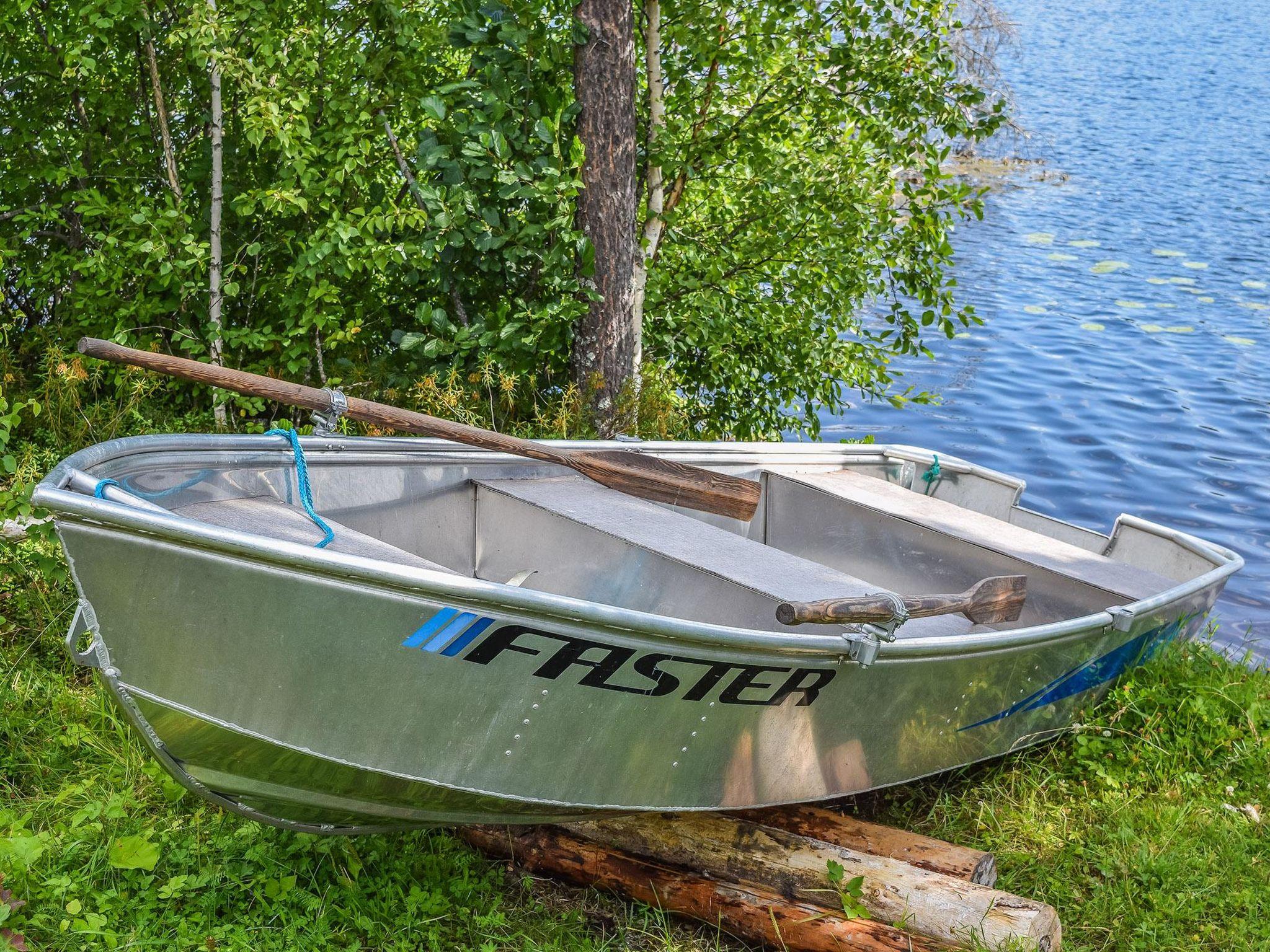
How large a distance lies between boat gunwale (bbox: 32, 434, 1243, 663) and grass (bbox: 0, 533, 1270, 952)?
621 mm

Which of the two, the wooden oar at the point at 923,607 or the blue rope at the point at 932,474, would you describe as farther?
the blue rope at the point at 932,474

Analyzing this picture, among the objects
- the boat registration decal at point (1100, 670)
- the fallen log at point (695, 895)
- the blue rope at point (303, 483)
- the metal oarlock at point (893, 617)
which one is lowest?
the fallen log at point (695, 895)

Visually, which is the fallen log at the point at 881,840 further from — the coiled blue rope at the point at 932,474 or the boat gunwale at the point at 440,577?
the coiled blue rope at the point at 932,474

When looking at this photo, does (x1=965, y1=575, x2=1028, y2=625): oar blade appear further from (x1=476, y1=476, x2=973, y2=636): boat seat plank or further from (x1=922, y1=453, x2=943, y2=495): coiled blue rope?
(x1=922, y1=453, x2=943, y2=495): coiled blue rope

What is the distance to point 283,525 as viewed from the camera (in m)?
3.16

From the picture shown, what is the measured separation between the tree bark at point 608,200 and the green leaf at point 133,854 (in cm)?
333

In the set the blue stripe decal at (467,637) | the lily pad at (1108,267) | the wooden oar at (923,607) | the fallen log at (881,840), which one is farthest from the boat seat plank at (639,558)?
the lily pad at (1108,267)

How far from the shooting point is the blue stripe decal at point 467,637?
265cm

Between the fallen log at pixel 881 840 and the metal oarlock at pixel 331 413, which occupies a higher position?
the metal oarlock at pixel 331 413

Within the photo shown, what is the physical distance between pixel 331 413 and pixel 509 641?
1198 millimetres

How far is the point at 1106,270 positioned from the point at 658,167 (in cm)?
1220

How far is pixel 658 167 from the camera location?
6.37 meters

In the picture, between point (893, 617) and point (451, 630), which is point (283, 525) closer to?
point (451, 630)

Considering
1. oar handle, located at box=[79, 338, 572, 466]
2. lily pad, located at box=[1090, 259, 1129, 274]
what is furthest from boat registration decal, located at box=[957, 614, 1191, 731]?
lily pad, located at box=[1090, 259, 1129, 274]
